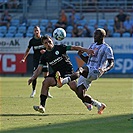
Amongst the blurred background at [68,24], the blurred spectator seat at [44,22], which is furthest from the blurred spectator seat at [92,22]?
the blurred spectator seat at [44,22]

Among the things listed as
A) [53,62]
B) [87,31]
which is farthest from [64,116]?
[87,31]

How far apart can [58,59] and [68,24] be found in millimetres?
21747

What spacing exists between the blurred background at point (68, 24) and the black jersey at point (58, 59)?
18.9 m

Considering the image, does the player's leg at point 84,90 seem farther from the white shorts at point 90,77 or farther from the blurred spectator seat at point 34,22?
the blurred spectator seat at point 34,22

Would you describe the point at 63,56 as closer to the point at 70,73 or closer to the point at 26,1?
the point at 70,73

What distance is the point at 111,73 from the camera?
33719 millimetres

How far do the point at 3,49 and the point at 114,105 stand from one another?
18877 mm

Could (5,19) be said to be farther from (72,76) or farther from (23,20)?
(72,76)

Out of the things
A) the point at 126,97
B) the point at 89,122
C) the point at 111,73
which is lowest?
the point at 111,73

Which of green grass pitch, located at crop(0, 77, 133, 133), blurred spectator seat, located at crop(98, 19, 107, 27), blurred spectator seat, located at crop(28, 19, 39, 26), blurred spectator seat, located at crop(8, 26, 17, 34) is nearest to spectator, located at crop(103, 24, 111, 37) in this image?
blurred spectator seat, located at crop(98, 19, 107, 27)

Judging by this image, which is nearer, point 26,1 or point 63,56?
point 63,56

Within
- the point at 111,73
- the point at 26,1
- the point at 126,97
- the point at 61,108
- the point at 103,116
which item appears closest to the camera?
the point at 103,116

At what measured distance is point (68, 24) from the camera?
118 feet

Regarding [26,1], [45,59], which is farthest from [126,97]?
[26,1]
